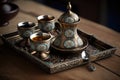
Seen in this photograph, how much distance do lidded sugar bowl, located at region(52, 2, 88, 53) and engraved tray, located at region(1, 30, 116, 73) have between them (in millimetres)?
27

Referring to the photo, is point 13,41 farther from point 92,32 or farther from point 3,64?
point 92,32

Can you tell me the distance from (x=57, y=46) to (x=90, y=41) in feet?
0.60

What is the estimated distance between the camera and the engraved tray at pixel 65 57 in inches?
40.9

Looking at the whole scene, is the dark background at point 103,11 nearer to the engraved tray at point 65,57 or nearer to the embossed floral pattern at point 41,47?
the engraved tray at point 65,57

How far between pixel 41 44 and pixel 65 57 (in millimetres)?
110

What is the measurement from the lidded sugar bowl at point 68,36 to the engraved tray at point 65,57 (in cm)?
3

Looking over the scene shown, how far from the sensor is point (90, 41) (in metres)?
1.25

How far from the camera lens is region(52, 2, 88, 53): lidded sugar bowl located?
1.08 m

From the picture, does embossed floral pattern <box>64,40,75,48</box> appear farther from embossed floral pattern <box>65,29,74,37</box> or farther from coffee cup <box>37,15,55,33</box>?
coffee cup <box>37,15,55,33</box>

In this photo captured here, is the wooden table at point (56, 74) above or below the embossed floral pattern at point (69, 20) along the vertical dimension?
below

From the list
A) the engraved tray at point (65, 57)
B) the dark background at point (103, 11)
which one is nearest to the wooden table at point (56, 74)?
the engraved tray at point (65, 57)

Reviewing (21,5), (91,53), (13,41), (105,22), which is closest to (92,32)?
(91,53)

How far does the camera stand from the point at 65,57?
3.63 ft

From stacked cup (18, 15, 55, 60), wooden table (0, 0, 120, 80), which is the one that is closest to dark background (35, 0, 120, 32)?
wooden table (0, 0, 120, 80)
